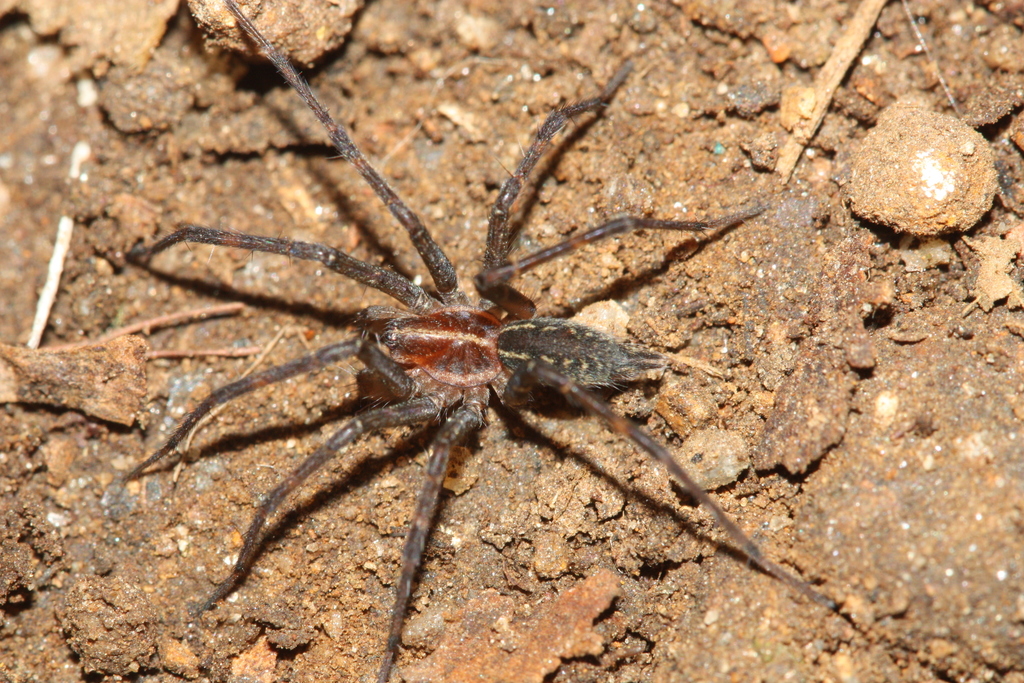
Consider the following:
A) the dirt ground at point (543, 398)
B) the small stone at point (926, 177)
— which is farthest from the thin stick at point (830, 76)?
the small stone at point (926, 177)

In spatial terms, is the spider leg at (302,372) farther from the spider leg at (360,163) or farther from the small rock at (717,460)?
the small rock at (717,460)

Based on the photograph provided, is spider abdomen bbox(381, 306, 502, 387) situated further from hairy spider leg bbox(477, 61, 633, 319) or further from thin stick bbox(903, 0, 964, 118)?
thin stick bbox(903, 0, 964, 118)

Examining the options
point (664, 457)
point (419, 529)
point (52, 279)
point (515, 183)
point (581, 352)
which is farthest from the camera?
point (52, 279)

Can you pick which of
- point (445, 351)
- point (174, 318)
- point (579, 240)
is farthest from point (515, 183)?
point (174, 318)

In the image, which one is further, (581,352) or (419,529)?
(581,352)

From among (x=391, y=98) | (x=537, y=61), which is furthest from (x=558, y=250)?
(x=391, y=98)

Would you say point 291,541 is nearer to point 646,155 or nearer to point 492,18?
point 646,155

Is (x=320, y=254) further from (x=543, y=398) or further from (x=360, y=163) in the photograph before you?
(x=543, y=398)
